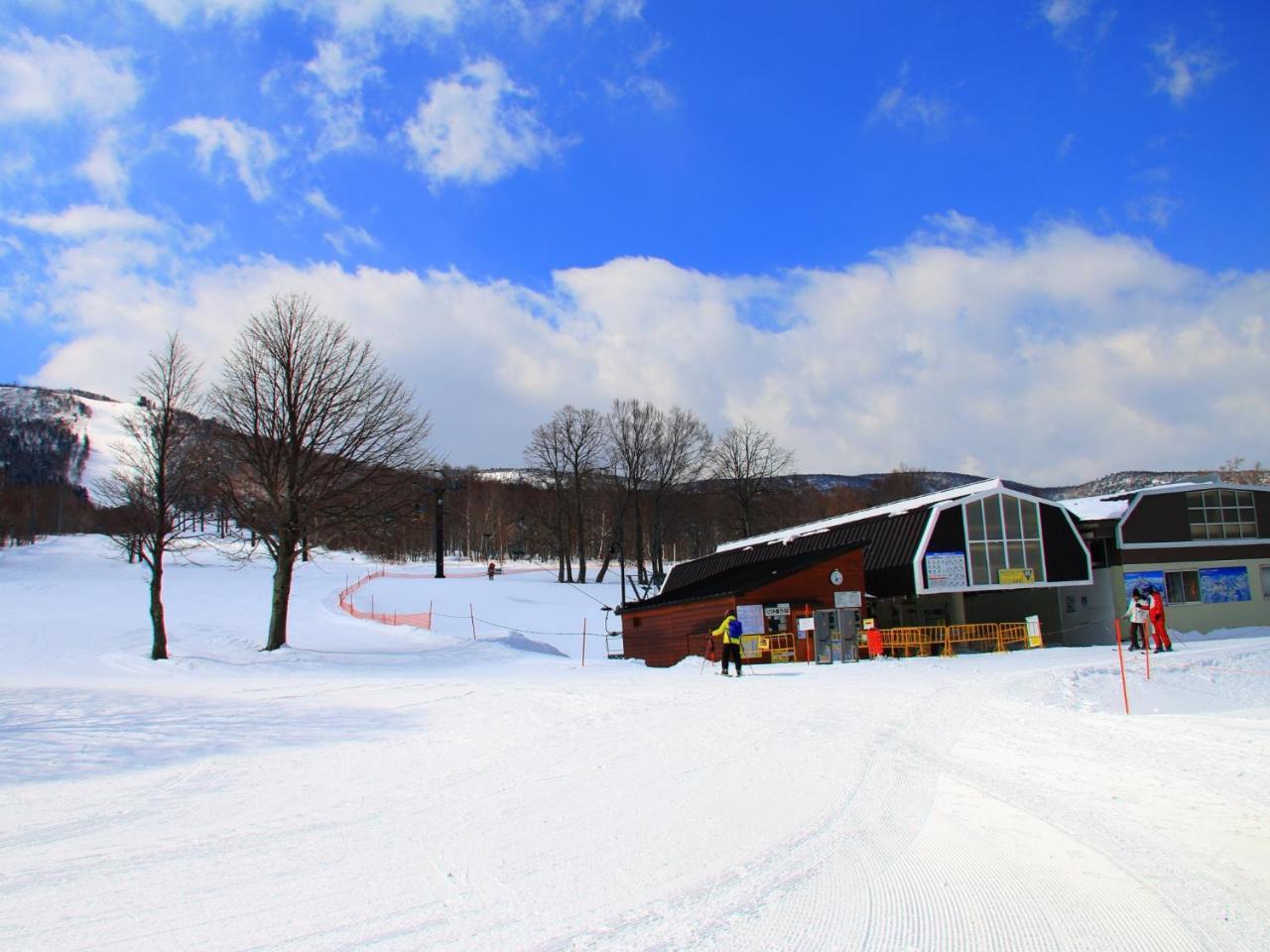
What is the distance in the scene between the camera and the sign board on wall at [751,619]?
89.5 ft

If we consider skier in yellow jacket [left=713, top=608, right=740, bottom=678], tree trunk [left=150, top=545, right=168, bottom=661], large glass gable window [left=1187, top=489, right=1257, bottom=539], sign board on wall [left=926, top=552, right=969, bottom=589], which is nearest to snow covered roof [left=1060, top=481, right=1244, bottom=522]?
large glass gable window [left=1187, top=489, right=1257, bottom=539]

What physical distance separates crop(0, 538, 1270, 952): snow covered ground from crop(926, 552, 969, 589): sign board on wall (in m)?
14.8

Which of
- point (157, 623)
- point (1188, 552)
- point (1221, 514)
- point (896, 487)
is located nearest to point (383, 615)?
point (157, 623)

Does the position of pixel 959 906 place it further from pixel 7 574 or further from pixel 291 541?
pixel 7 574

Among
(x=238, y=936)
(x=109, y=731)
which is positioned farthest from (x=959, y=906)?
(x=109, y=731)

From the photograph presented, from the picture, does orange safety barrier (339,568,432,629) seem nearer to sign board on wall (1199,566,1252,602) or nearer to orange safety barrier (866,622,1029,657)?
orange safety barrier (866,622,1029,657)

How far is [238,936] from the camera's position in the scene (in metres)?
4.71

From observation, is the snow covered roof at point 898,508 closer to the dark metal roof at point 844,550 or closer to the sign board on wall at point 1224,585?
the dark metal roof at point 844,550

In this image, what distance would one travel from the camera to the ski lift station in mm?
28281

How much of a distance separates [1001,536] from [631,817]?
3084 centimetres

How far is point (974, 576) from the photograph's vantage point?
33688 millimetres

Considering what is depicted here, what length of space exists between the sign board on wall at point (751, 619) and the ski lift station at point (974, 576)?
0.04 m

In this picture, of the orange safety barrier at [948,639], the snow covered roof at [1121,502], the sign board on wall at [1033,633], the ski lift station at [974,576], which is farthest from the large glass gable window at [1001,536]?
the snow covered roof at [1121,502]

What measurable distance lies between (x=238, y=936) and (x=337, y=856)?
61.2 inches
